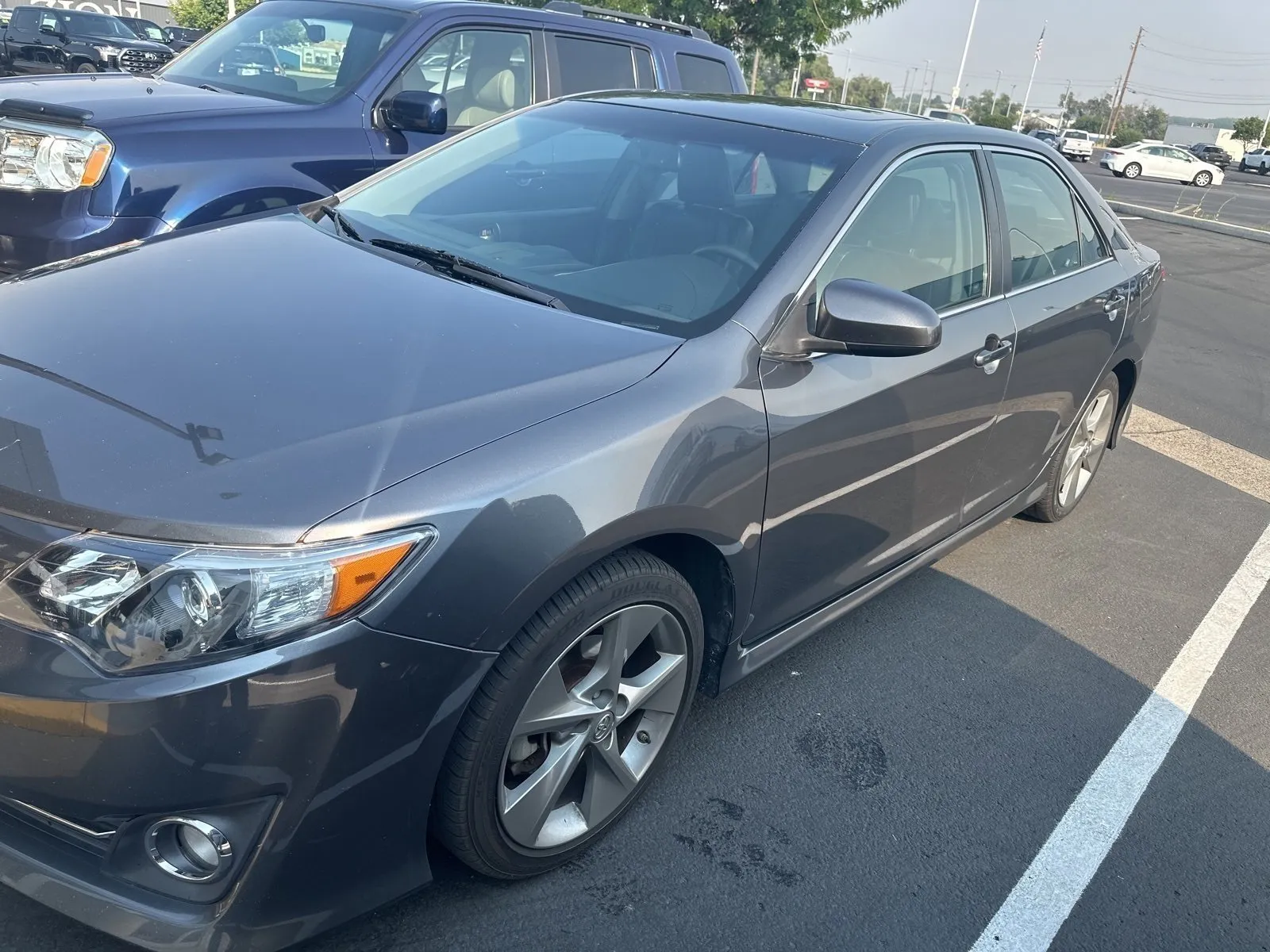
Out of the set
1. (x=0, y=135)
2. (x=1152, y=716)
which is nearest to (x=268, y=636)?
(x=1152, y=716)

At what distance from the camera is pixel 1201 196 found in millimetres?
31984

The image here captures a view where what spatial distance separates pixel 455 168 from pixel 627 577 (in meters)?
1.91

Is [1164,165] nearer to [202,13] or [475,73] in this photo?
[202,13]

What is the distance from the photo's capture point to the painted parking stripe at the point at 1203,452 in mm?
5660

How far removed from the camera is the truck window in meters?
5.59

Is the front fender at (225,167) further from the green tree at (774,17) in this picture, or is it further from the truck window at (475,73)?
the green tree at (774,17)

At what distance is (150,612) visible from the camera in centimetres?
172

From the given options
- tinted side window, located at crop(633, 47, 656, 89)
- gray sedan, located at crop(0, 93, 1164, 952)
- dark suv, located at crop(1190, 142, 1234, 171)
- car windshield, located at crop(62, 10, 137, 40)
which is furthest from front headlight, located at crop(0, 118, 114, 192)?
dark suv, located at crop(1190, 142, 1234, 171)

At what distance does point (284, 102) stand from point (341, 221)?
2424mm

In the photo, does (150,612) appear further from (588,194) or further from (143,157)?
(143,157)

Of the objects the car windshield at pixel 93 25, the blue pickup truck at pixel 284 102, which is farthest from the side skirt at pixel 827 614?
the car windshield at pixel 93 25

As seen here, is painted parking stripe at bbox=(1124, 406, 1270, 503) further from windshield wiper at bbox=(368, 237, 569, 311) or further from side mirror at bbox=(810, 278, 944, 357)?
windshield wiper at bbox=(368, 237, 569, 311)

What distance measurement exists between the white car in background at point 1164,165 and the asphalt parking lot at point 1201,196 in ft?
1.25

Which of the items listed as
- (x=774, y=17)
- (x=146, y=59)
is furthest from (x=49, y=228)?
(x=774, y=17)
